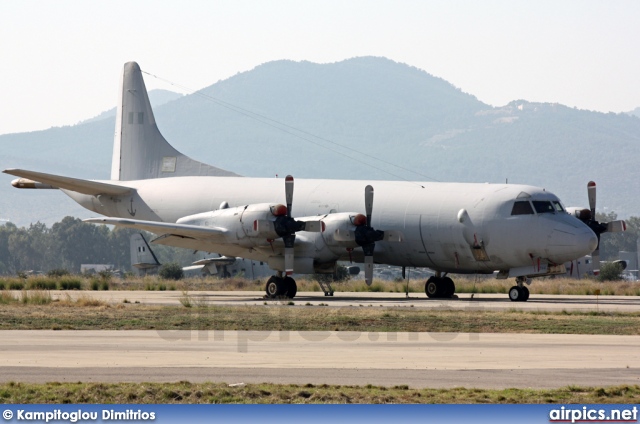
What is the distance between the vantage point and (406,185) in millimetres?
42875

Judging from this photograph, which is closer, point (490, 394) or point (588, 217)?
point (490, 394)

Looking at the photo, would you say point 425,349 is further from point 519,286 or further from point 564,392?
point 519,286

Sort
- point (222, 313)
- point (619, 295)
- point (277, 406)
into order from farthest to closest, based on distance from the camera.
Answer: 1. point (619, 295)
2. point (222, 313)
3. point (277, 406)

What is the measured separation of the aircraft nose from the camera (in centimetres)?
3769

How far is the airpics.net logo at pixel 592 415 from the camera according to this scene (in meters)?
12.3

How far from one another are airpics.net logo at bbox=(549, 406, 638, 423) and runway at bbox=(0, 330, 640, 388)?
9.13 feet

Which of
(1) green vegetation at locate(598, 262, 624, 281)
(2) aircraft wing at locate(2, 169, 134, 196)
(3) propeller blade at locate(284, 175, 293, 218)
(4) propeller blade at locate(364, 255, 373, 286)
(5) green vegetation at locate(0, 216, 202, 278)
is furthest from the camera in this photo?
(5) green vegetation at locate(0, 216, 202, 278)

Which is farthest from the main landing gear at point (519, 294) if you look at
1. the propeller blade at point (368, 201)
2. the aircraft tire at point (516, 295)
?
the propeller blade at point (368, 201)

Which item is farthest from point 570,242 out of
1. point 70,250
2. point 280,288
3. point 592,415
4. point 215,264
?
point 70,250

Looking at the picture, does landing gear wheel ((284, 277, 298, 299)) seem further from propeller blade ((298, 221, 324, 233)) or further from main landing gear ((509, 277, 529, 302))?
main landing gear ((509, 277, 529, 302))

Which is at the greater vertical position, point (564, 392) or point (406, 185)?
point (406, 185)

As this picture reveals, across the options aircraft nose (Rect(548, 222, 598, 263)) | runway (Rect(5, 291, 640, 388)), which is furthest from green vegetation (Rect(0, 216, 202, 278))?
runway (Rect(5, 291, 640, 388))

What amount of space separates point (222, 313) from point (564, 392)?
17154mm

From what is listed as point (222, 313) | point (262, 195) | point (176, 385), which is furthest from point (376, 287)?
point (176, 385)
